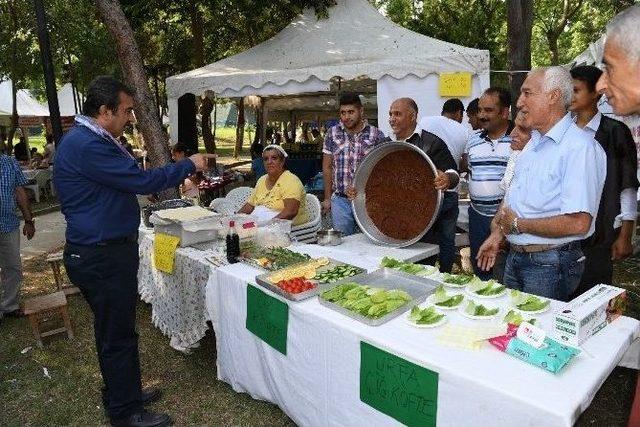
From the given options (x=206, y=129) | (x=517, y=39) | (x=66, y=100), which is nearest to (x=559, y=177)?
(x=517, y=39)

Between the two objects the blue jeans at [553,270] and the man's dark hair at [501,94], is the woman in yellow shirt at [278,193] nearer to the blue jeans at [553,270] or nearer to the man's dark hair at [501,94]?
the man's dark hair at [501,94]

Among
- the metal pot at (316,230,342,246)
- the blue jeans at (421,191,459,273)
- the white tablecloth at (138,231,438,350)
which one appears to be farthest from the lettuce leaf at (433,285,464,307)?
the blue jeans at (421,191,459,273)

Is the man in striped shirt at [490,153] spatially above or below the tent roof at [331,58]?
below

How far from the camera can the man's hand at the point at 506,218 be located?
2.06 metres

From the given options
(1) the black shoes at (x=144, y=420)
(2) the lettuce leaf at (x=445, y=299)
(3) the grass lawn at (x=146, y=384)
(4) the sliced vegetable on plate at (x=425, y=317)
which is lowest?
(3) the grass lawn at (x=146, y=384)

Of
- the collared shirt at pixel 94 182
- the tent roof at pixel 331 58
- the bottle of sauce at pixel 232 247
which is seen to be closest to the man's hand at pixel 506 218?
the bottle of sauce at pixel 232 247

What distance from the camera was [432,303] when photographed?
194 centimetres

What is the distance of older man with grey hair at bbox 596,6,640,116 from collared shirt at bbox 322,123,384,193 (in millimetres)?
2624

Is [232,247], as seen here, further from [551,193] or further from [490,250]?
[551,193]

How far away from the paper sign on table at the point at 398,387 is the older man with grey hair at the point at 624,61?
96cm

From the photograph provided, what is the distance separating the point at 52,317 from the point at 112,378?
238 centimetres

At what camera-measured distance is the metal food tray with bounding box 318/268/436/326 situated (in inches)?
72.1

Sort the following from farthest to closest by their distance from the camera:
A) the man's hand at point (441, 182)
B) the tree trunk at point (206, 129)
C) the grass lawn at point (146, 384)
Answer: the tree trunk at point (206, 129)
the grass lawn at point (146, 384)
the man's hand at point (441, 182)

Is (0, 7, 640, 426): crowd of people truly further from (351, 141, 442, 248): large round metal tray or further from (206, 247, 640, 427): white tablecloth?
(206, 247, 640, 427): white tablecloth
